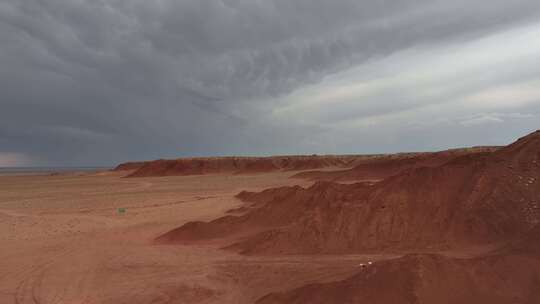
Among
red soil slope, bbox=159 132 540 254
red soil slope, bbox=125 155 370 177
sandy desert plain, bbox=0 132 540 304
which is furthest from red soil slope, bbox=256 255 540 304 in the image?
red soil slope, bbox=125 155 370 177

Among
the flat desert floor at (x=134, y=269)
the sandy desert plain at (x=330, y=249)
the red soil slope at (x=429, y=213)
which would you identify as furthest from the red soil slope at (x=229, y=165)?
the red soil slope at (x=429, y=213)

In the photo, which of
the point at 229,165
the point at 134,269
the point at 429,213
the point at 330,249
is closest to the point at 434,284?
the point at 330,249

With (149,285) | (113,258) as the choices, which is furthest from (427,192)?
(113,258)

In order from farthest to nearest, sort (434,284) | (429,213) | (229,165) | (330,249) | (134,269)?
(229,165)
(429,213)
(330,249)
(134,269)
(434,284)

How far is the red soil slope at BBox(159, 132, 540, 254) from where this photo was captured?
426 inches

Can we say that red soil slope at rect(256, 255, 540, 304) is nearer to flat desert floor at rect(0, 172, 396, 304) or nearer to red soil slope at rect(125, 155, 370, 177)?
flat desert floor at rect(0, 172, 396, 304)

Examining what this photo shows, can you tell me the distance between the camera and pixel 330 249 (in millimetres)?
11352

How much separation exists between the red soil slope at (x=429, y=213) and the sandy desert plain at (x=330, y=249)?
0.04m

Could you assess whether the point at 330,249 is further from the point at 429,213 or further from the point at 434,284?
the point at 434,284

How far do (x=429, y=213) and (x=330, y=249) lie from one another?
340 centimetres

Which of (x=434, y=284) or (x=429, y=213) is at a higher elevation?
(x=429, y=213)

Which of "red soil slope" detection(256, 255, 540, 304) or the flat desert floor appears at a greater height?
"red soil slope" detection(256, 255, 540, 304)

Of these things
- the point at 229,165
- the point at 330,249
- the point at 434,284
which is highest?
the point at 229,165

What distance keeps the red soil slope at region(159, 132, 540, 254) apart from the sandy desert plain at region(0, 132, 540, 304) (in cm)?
4
